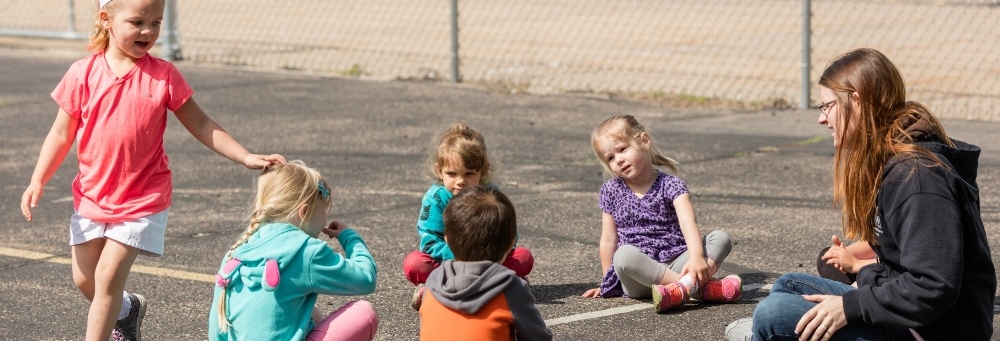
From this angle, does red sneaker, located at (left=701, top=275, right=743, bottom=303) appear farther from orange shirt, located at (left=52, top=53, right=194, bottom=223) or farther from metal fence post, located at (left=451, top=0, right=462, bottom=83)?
metal fence post, located at (left=451, top=0, right=462, bottom=83)

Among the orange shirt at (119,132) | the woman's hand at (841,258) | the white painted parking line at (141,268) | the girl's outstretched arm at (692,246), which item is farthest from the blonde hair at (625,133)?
the white painted parking line at (141,268)

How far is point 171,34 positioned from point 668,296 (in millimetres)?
10699

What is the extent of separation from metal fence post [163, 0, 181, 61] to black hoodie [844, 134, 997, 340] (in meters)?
11.9

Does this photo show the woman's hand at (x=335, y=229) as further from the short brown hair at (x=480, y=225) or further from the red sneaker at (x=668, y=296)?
the red sneaker at (x=668, y=296)

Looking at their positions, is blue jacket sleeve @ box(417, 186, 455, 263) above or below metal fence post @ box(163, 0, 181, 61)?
above

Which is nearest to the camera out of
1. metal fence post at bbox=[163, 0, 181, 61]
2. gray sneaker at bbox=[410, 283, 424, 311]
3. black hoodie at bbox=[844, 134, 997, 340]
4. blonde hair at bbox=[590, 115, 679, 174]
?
black hoodie at bbox=[844, 134, 997, 340]

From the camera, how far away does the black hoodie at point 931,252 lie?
354cm

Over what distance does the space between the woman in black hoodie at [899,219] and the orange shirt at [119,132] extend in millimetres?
2159

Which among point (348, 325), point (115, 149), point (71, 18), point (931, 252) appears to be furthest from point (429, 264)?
point (71, 18)

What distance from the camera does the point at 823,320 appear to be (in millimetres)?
3779

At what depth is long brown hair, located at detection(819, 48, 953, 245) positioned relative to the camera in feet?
12.2

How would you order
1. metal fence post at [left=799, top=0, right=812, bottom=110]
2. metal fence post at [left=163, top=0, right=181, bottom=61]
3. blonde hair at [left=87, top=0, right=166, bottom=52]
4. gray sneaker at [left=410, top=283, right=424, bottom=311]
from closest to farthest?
blonde hair at [left=87, top=0, right=166, bottom=52], gray sneaker at [left=410, top=283, right=424, bottom=311], metal fence post at [left=799, top=0, right=812, bottom=110], metal fence post at [left=163, top=0, right=181, bottom=61]

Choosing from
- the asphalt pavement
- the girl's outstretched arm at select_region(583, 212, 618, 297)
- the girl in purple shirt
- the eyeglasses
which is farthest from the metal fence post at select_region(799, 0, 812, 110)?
the eyeglasses

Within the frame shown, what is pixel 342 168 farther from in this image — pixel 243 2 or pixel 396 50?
pixel 243 2
